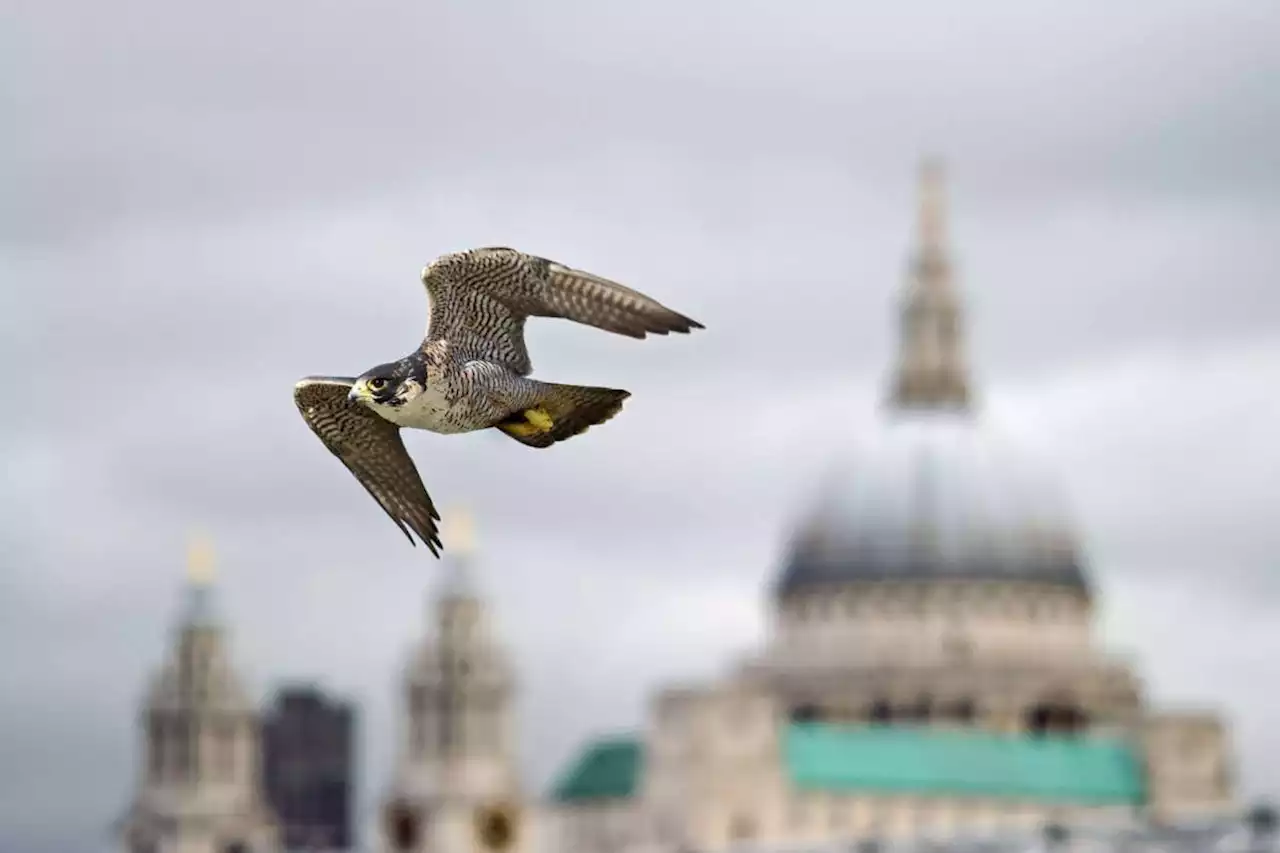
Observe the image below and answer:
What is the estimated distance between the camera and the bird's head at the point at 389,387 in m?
31.7

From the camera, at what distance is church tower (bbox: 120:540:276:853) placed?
587 ft

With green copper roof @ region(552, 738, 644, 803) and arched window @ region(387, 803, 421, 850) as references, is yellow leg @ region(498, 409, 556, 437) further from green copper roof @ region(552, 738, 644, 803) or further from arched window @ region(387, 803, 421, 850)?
arched window @ region(387, 803, 421, 850)

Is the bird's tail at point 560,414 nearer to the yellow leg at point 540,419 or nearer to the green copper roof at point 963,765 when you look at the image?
the yellow leg at point 540,419

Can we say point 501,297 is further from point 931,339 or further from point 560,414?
point 931,339

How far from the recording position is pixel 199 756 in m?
180

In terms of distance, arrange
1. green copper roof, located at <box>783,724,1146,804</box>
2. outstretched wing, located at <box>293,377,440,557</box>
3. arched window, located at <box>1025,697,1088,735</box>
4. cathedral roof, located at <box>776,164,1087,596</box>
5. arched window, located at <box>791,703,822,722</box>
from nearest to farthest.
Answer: outstretched wing, located at <box>293,377,440,557</box> → green copper roof, located at <box>783,724,1146,804</box> → arched window, located at <box>1025,697,1088,735</box> → arched window, located at <box>791,703,822,722</box> → cathedral roof, located at <box>776,164,1087,596</box>

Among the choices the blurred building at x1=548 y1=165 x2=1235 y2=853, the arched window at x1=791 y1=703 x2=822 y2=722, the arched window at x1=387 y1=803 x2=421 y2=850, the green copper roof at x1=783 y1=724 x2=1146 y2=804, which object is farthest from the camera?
the arched window at x1=791 y1=703 x2=822 y2=722

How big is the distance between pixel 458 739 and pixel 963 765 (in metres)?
16.8

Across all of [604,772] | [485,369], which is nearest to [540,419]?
[485,369]

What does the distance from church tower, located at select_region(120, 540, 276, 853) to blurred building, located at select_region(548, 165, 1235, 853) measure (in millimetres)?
10465

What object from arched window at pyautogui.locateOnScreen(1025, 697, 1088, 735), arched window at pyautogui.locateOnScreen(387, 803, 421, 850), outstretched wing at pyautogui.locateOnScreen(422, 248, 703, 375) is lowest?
outstretched wing at pyautogui.locateOnScreen(422, 248, 703, 375)

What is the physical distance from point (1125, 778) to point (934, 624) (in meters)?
14.8

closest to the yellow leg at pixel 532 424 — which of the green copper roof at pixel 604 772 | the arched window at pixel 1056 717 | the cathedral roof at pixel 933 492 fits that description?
the green copper roof at pixel 604 772

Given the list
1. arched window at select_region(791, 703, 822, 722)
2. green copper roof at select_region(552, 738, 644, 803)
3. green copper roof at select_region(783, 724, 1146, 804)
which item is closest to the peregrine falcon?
green copper roof at select_region(783, 724, 1146, 804)
